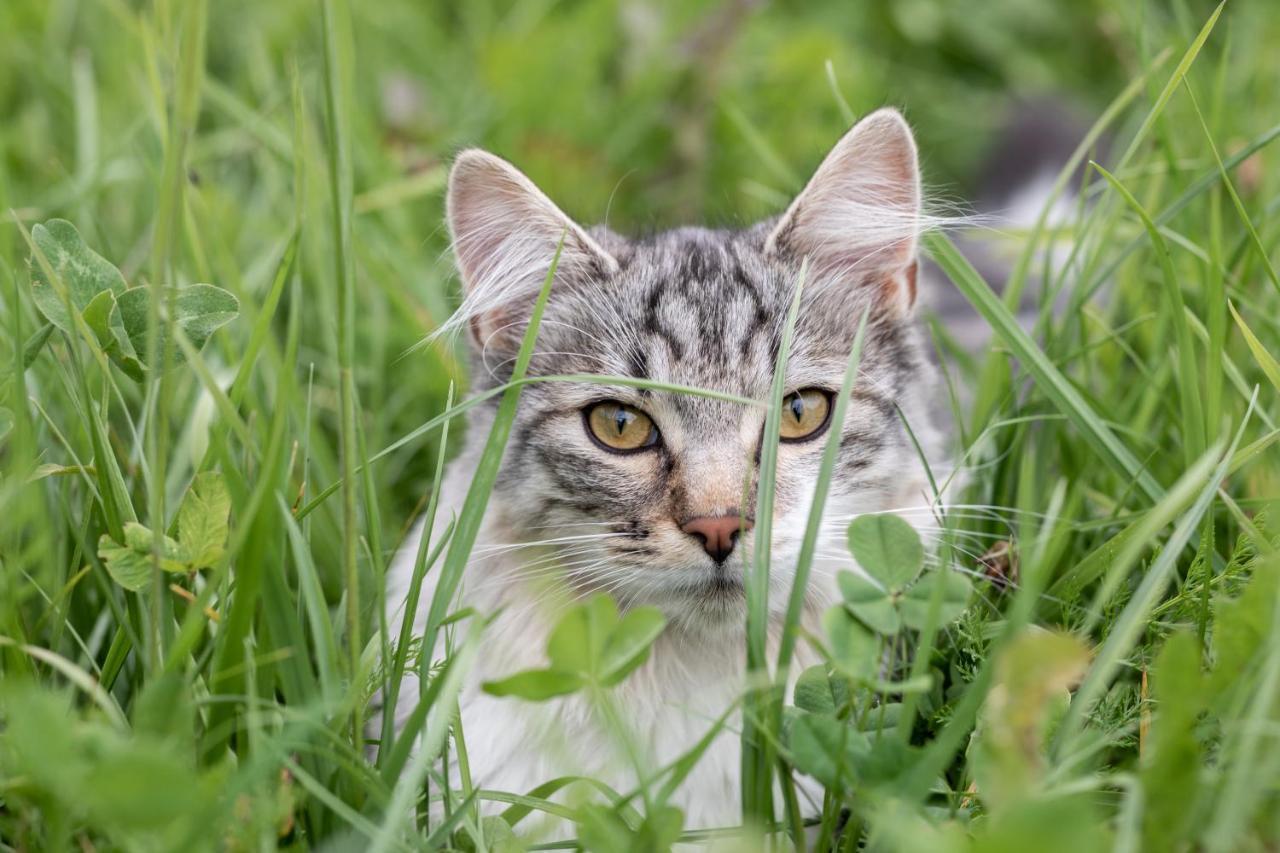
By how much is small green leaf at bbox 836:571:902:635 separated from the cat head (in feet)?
0.77

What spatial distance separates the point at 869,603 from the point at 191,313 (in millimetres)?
1168

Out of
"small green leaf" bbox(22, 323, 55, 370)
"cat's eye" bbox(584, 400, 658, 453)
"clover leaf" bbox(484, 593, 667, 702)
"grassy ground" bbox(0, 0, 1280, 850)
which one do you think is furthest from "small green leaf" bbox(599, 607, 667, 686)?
"small green leaf" bbox(22, 323, 55, 370)

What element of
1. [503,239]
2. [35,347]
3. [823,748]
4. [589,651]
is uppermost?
[503,239]

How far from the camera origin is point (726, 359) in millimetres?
1939

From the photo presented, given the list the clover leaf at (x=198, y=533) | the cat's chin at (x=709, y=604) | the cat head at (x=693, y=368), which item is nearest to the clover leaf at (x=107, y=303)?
the clover leaf at (x=198, y=533)

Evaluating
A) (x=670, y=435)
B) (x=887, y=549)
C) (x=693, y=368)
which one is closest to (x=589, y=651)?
(x=887, y=549)

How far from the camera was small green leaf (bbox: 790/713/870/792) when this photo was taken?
4.51ft

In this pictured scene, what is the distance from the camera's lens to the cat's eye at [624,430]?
1929 mm

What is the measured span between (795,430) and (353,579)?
856 mm

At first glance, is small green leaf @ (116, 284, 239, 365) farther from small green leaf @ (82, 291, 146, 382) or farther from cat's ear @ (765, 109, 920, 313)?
cat's ear @ (765, 109, 920, 313)

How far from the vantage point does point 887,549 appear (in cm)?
148

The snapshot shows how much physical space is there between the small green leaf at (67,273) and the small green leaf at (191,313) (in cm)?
5

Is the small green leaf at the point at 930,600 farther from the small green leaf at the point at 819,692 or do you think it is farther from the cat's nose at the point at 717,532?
the cat's nose at the point at 717,532

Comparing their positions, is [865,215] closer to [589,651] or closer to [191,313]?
[589,651]
